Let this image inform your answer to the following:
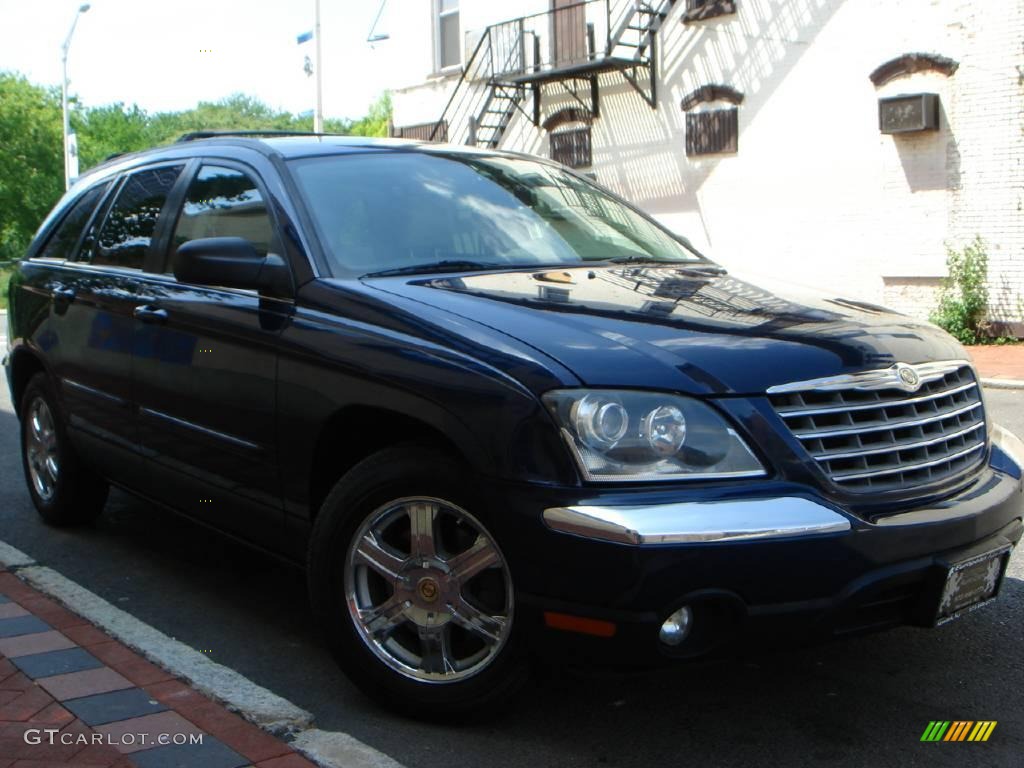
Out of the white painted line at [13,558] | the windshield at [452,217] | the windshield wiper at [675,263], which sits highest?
the windshield at [452,217]

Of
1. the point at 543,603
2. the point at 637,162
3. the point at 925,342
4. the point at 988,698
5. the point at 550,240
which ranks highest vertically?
the point at 637,162

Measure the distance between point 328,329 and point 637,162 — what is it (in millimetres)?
16375

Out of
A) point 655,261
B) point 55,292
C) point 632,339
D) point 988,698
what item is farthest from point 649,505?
point 55,292

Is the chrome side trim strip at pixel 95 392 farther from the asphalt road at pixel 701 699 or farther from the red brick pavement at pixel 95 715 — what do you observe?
the red brick pavement at pixel 95 715

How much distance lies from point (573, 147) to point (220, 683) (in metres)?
17.8

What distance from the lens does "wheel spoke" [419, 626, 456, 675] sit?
11.7ft

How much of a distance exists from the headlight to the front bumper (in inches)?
2.7

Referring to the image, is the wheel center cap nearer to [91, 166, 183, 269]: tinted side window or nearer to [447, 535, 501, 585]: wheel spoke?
[447, 535, 501, 585]: wheel spoke

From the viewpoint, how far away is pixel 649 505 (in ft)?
10.1

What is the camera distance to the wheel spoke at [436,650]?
357 centimetres

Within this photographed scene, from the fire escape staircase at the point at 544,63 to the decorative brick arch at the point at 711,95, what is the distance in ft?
2.49

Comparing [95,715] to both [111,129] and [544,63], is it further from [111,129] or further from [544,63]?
[111,129]

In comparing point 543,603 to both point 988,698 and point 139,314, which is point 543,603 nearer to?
point 988,698

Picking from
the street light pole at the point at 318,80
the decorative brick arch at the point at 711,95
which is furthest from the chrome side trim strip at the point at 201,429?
the street light pole at the point at 318,80
